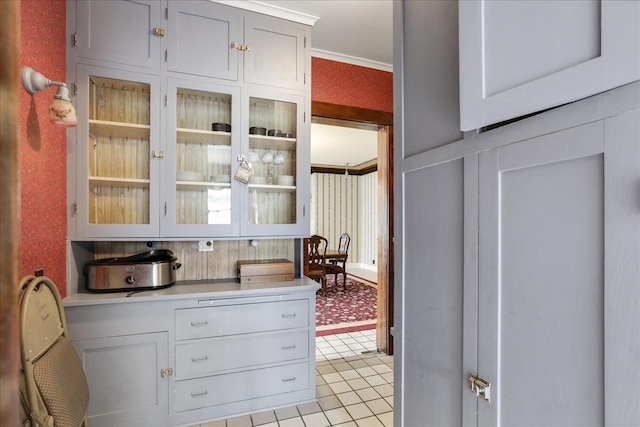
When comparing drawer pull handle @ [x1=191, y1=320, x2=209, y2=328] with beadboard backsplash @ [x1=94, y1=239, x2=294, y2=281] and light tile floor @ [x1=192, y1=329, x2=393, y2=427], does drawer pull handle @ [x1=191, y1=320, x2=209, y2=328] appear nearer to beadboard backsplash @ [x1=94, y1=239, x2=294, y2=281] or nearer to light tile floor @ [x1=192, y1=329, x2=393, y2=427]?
beadboard backsplash @ [x1=94, y1=239, x2=294, y2=281]

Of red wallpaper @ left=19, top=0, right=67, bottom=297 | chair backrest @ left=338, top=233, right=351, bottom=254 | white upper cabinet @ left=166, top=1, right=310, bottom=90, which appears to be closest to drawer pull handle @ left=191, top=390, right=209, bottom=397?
red wallpaper @ left=19, top=0, right=67, bottom=297

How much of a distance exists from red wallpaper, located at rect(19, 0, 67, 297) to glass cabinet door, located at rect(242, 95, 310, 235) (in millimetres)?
1087

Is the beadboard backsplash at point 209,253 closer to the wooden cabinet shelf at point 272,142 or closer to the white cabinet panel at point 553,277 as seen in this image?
the wooden cabinet shelf at point 272,142

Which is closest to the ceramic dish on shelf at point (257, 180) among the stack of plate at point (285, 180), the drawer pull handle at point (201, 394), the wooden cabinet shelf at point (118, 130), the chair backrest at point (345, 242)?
the stack of plate at point (285, 180)

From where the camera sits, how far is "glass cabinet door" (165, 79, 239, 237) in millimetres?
2078

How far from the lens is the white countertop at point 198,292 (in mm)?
1786

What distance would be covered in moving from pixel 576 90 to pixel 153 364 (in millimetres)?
2252

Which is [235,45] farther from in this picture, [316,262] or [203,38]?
[316,262]

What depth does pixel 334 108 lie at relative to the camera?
9.19 ft

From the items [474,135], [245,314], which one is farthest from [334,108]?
[474,135]

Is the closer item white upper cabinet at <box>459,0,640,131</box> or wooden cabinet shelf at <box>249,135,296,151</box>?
white upper cabinet at <box>459,0,640,131</box>

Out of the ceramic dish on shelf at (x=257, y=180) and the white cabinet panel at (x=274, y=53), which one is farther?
the ceramic dish on shelf at (x=257, y=180)

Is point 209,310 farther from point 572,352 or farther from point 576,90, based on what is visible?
point 576,90

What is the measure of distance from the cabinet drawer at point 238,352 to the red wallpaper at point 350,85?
200 centimetres
